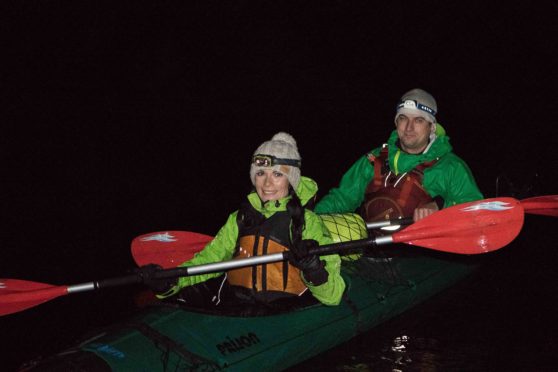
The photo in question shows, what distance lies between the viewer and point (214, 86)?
106ft

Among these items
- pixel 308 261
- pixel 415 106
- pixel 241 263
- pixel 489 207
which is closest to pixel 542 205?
pixel 489 207

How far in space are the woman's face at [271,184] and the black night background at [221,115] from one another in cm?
228

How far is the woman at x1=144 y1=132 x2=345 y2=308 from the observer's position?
4.20 m

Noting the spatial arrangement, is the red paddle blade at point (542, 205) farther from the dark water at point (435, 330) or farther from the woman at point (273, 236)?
the woman at point (273, 236)

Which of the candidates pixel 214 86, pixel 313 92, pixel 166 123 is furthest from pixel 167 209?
pixel 313 92

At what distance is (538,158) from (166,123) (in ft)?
41.4

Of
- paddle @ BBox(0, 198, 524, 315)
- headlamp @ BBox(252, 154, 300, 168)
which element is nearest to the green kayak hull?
paddle @ BBox(0, 198, 524, 315)

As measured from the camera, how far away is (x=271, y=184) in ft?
13.9

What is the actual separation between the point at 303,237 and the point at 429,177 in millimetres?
1993

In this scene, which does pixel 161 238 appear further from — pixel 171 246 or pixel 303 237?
pixel 303 237

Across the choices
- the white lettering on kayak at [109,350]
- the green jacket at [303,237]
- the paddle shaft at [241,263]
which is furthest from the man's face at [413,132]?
the white lettering on kayak at [109,350]

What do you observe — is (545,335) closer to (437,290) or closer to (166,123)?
(437,290)

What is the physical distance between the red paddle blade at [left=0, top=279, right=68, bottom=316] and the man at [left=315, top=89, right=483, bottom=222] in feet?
9.58

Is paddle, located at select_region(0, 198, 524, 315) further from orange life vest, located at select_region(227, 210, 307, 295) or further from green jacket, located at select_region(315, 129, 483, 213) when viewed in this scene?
green jacket, located at select_region(315, 129, 483, 213)
